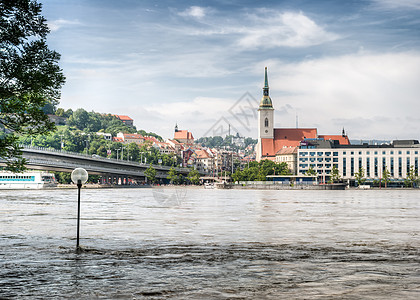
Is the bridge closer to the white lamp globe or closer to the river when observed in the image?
the river

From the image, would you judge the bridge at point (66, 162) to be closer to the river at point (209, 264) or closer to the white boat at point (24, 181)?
the white boat at point (24, 181)

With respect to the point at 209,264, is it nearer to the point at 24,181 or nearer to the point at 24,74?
the point at 24,74

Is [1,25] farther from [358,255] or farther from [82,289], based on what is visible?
[358,255]

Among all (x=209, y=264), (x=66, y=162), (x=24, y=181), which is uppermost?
(x=66, y=162)

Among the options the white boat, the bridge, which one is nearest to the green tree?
the bridge

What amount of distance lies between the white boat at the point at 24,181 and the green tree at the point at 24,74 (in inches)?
5614

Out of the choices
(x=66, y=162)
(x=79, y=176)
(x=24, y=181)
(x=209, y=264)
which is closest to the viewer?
(x=209, y=264)

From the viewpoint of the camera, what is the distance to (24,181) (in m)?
162

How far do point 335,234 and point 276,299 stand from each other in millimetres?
16787

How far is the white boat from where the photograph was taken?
159125 millimetres

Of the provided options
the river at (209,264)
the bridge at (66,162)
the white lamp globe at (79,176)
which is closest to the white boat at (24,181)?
the bridge at (66,162)

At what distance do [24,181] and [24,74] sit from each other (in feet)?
489

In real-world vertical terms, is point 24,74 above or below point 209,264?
above

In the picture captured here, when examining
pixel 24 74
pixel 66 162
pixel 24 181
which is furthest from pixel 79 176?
pixel 24 181
